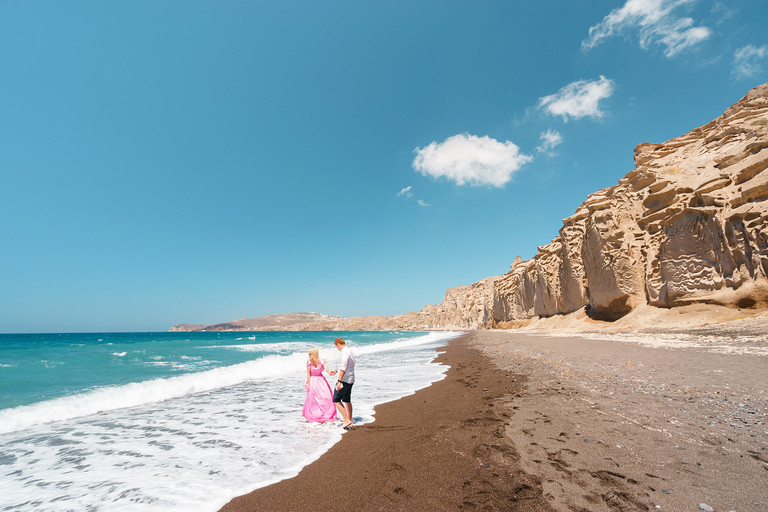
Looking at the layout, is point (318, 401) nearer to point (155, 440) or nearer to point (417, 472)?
point (155, 440)

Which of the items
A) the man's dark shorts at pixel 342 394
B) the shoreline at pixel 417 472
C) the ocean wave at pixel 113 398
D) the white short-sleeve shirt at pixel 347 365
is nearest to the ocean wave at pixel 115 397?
the ocean wave at pixel 113 398

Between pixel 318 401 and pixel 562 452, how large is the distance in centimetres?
459

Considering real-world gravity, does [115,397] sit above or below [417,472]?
below

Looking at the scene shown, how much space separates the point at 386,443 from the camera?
4871 millimetres

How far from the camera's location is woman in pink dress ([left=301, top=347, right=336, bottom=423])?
658cm

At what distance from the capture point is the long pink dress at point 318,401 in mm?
6582

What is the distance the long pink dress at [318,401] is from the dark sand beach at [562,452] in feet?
3.05

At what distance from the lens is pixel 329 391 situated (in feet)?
22.2

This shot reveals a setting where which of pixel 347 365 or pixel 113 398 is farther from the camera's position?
pixel 113 398

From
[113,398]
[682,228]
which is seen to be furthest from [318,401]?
[682,228]

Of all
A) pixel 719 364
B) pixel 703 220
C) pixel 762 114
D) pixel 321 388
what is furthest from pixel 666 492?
pixel 762 114

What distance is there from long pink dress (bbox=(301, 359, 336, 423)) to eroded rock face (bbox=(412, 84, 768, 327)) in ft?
70.7

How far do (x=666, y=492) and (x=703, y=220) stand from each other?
2353cm

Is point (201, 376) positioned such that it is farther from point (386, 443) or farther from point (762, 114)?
point (762, 114)
